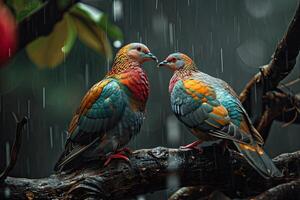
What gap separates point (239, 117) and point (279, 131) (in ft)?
4.15

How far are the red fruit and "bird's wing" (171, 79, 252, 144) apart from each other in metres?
0.31

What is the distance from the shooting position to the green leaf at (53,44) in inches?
38.2

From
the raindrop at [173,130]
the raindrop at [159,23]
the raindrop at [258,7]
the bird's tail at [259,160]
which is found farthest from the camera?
the raindrop at [258,7]

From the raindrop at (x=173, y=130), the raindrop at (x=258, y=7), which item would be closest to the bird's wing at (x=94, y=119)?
the raindrop at (x=173, y=130)

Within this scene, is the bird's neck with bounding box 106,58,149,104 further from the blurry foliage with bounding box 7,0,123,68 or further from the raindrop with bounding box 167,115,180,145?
the raindrop with bounding box 167,115,180,145

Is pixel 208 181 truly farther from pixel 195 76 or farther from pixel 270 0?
pixel 270 0

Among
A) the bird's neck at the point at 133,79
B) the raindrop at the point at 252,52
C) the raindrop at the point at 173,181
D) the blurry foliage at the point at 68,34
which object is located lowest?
the raindrop at the point at 173,181

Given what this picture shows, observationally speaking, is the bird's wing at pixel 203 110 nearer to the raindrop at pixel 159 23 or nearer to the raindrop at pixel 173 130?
the raindrop at pixel 173 130

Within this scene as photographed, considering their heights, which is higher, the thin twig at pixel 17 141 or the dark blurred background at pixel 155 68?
the dark blurred background at pixel 155 68

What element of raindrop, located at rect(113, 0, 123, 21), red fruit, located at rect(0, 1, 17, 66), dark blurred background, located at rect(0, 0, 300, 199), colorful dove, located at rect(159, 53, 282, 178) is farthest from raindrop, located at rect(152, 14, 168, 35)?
red fruit, located at rect(0, 1, 17, 66)

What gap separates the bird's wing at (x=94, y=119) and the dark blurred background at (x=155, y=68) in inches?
29.1

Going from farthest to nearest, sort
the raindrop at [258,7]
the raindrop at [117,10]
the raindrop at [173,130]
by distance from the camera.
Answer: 1. the raindrop at [258,7]
2. the raindrop at [117,10]
3. the raindrop at [173,130]

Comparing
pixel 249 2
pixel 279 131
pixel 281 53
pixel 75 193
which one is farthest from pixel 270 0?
pixel 75 193

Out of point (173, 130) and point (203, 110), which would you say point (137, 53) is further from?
point (173, 130)
